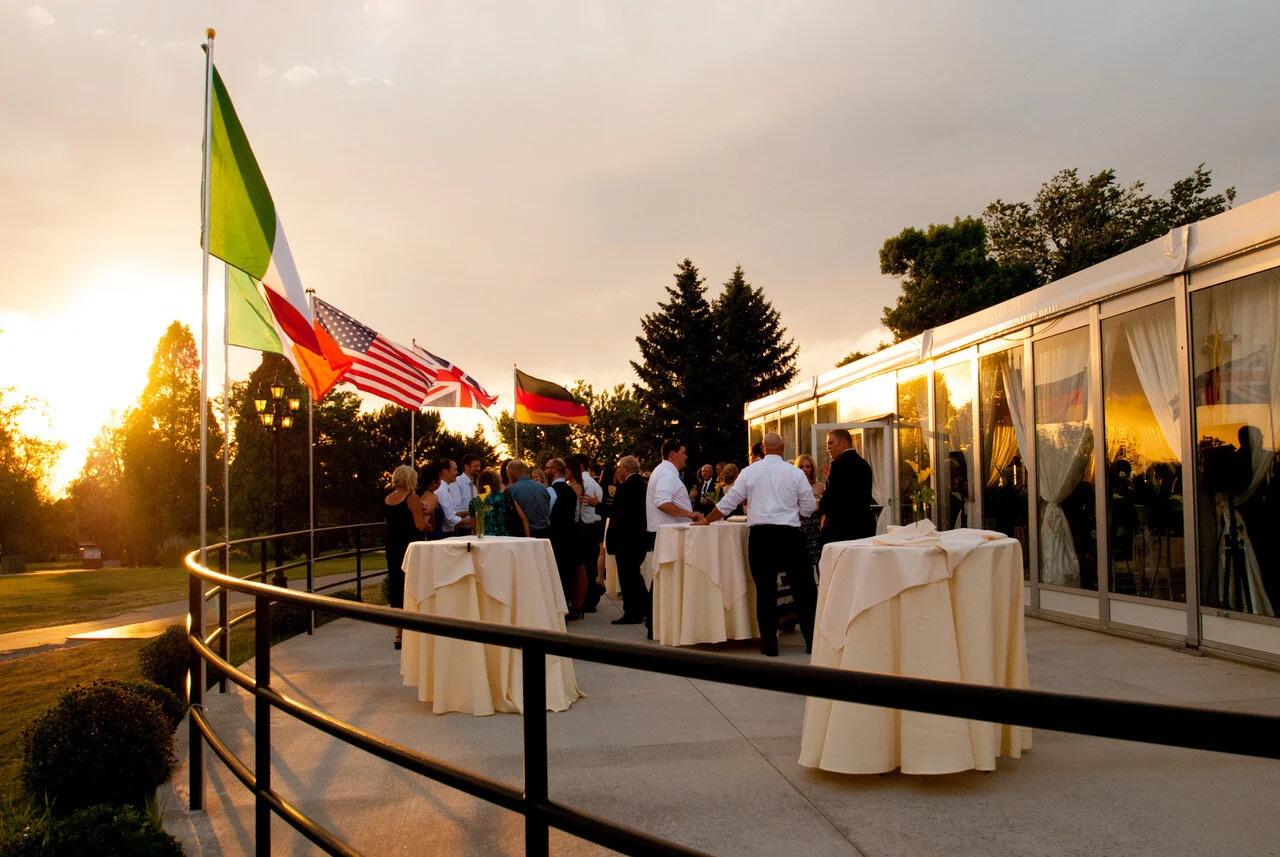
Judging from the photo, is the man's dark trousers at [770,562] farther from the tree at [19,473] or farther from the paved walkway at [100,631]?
the tree at [19,473]

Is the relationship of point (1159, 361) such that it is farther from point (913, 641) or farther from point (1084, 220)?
point (1084, 220)

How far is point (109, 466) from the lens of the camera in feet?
255

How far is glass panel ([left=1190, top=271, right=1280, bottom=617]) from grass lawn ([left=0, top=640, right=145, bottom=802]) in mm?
9065

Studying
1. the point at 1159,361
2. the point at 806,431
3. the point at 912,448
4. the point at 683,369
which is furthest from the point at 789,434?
the point at 683,369

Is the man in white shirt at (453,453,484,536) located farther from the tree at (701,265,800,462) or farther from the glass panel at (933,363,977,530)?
the tree at (701,265,800,462)

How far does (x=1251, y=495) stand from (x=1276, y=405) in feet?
2.47

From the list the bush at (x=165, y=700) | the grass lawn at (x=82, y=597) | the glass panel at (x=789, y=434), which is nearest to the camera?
the bush at (x=165, y=700)

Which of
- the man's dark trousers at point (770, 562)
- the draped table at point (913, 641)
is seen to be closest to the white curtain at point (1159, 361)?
the man's dark trousers at point (770, 562)

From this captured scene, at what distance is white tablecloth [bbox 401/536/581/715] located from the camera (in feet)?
22.9

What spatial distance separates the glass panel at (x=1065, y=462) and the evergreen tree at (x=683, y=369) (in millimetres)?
44333

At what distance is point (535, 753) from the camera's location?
195cm

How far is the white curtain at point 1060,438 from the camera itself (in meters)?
10.4

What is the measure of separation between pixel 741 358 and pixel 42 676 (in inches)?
1906

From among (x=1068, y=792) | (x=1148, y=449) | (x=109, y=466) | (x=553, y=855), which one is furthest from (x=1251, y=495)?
(x=109, y=466)
